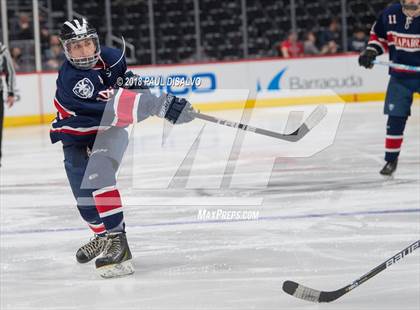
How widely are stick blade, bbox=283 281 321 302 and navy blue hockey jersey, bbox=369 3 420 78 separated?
10.6ft

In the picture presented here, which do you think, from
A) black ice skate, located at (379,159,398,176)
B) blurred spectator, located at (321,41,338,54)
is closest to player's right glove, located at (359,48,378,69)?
black ice skate, located at (379,159,398,176)

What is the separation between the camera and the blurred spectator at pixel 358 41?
41.6 feet

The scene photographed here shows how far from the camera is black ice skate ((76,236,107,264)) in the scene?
4027 millimetres

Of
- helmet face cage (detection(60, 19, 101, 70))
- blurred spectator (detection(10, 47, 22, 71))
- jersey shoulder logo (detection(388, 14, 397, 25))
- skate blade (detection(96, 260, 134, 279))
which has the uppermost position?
helmet face cage (detection(60, 19, 101, 70))

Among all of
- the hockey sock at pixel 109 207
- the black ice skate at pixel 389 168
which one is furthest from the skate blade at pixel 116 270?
the black ice skate at pixel 389 168

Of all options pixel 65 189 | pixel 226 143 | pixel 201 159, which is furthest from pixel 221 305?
pixel 226 143

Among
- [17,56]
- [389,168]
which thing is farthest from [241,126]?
[17,56]

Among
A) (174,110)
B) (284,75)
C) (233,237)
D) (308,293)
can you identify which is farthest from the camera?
(284,75)

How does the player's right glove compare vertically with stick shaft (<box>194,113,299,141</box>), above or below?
above

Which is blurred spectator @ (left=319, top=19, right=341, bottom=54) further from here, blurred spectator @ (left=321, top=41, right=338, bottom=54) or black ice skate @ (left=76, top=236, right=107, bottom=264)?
black ice skate @ (left=76, top=236, right=107, bottom=264)

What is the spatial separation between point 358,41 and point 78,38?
949cm

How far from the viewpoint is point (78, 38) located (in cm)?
369

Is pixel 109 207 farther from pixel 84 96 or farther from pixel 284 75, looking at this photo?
pixel 284 75

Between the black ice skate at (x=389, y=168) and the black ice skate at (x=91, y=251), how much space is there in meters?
2.65
